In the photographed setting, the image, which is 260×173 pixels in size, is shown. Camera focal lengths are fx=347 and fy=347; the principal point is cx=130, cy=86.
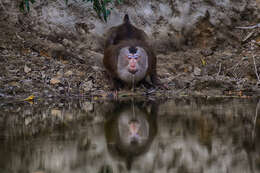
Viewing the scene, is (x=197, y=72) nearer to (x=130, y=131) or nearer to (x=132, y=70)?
(x=132, y=70)

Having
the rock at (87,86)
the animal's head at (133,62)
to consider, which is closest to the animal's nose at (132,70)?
the animal's head at (133,62)

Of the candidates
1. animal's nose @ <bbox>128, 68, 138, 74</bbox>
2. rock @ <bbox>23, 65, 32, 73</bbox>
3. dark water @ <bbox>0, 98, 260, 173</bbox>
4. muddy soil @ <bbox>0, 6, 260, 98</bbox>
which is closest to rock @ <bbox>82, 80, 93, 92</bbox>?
muddy soil @ <bbox>0, 6, 260, 98</bbox>

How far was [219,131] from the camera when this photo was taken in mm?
2432

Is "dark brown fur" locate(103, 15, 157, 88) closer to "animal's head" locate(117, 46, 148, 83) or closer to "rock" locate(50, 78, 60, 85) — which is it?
"animal's head" locate(117, 46, 148, 83)

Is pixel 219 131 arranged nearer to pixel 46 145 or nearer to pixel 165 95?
pixel 46 145

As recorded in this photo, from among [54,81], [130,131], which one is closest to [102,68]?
[54,81]

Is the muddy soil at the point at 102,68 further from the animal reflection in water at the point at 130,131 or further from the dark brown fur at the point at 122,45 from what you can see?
the animal reflection in water at the point at 130,131

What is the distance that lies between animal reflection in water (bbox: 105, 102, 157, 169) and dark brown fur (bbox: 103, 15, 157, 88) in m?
1.79

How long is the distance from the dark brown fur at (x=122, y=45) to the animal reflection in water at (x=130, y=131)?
5.87 feet

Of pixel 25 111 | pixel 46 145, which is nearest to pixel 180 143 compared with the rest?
pixel 46 145

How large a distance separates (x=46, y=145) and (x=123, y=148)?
0.52 meters

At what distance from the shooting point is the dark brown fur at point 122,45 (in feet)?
17.9

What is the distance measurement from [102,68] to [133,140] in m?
4.07

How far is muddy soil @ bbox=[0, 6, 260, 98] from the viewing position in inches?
207
